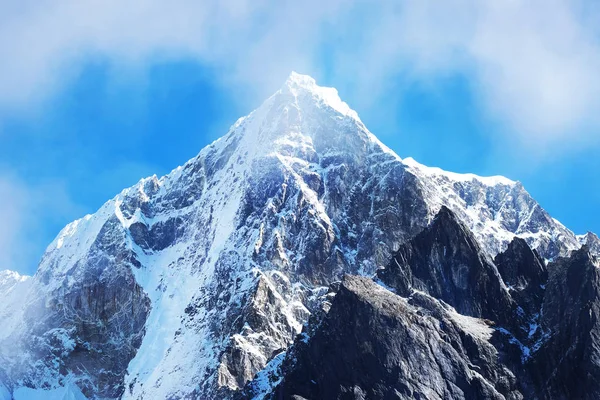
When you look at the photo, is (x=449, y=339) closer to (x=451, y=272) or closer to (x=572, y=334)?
(x=572, y=334)

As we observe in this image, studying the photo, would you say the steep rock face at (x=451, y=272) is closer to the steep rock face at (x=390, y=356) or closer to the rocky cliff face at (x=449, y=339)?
the rocky cliff face at (x=449, y=339)

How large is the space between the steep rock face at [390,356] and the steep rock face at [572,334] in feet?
19.4

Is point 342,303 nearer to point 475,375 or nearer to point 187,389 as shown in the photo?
point 475,375

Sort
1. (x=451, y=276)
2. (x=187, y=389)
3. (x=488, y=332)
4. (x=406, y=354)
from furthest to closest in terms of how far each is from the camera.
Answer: (x=187, y=389) → (x=451, y=276) → (x=488, y=332) → (x=406, y=354)

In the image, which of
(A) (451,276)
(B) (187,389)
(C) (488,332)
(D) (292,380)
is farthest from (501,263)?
(B) (187,389)

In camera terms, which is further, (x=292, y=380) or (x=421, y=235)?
(x=421, y=235)

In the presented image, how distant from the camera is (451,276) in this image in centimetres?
16288

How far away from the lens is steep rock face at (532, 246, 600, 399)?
138 meters

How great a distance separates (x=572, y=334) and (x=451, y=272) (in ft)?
84.9

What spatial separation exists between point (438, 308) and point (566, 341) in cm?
1932

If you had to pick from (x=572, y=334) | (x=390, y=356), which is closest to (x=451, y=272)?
(x=572, y=334)

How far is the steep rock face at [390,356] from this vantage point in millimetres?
135125

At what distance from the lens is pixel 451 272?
536 feet

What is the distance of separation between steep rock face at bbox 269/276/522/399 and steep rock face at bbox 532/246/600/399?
5.91 meters
